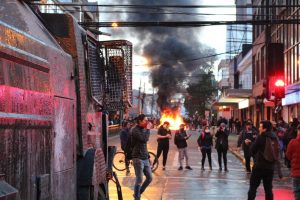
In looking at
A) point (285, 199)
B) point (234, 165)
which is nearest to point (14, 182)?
point (285, 199)

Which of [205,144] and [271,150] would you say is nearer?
[271,150]

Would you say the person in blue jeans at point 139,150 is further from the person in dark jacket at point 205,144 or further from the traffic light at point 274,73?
the person in dark jacket at point 205,144

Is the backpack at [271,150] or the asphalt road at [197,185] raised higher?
the backpack at [271,150]

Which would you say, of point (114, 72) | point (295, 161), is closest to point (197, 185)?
point (295, 161)

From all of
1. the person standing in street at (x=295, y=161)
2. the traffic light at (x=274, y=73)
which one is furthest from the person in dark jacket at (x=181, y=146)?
the person standing in street at (x=295, y=161)

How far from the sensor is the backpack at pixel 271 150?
29.6ft

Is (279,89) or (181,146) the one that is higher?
(279,89)

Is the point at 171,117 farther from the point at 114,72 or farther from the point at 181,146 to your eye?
the point at 114,72

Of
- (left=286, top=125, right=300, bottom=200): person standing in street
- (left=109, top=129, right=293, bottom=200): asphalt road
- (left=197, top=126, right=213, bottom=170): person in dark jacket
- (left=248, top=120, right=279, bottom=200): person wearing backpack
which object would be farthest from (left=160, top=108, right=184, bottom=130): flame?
(left=286, top=125, right=300, bottom=200): person standing in street

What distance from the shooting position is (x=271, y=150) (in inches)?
356

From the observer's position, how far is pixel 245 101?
5431 cm

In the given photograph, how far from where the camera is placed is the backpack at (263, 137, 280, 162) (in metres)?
9.02

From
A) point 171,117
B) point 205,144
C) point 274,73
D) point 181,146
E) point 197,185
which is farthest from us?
point 171,117

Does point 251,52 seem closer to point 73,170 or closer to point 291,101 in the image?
point 291,101
